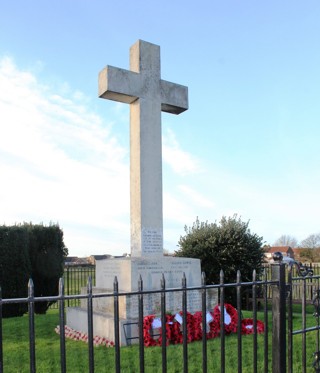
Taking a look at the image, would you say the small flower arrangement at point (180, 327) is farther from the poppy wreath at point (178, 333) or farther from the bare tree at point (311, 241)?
the bare tree at point (311, 241)

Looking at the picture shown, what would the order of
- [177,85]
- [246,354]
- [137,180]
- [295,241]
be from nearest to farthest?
[246,354]
[137,180]
[177,85]
[295,241]

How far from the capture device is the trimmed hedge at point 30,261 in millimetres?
11945

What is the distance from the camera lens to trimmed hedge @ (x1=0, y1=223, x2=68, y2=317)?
11945 millimetres

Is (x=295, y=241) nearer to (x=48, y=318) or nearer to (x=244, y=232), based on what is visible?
(x=244, y=232)

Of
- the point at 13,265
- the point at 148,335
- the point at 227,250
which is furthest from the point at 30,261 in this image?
the point at 148,335

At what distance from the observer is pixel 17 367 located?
16.4 feet

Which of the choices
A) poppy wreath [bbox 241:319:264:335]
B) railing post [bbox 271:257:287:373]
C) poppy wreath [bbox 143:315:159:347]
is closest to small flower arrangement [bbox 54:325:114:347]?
poppy wreath [bbox 143:315:159:347]

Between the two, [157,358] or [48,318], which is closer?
[157,358]

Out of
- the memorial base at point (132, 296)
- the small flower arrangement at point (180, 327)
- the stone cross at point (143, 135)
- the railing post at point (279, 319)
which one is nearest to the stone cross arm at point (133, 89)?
the stone cross at point (143, 135)

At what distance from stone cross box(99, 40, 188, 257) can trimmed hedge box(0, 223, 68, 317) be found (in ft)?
18.9

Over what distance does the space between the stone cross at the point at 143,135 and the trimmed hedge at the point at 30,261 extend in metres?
5.76

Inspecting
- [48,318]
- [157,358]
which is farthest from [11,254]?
[157,358]

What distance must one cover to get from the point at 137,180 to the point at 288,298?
4.13 metres

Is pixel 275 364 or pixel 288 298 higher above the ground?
pixel 288 298
